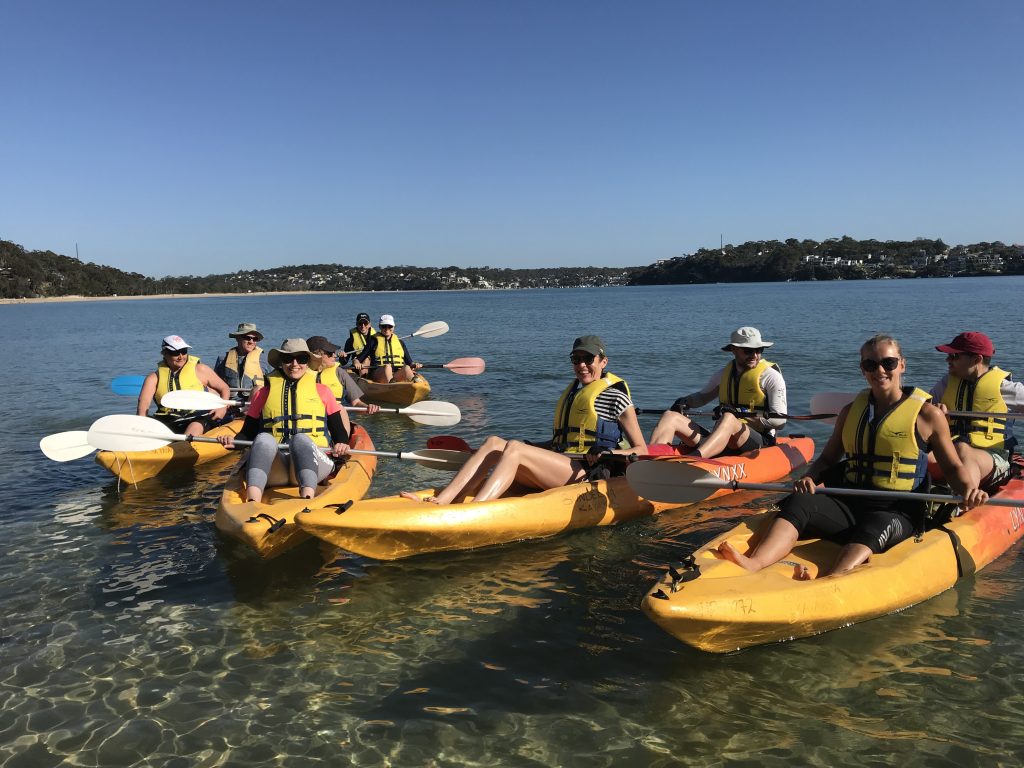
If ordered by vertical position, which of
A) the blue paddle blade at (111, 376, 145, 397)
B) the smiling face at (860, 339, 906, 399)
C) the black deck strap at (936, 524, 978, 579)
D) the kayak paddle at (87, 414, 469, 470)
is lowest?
the black deck strap at (936, 524, 978, 579)

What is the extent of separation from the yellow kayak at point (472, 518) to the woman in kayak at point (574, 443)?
0.16 metres

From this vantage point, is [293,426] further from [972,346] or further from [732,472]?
[972,346]

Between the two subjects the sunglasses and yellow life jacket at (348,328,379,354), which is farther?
yellow life jacket at (348,328,379,354)

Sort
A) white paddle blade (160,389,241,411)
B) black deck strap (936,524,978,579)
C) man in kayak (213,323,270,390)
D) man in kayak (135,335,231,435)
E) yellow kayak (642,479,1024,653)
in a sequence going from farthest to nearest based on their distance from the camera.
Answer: man in kayak (213,323,270,390) < man in kayak (135,335,231,435) < white paddle blade (160,389,241,411) < black deck strap (936,524,978,579) < yellow kayak (642,479,1024,653)

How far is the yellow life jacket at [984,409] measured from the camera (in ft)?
20.3

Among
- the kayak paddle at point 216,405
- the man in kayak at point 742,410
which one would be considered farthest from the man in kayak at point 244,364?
the man in kayak at point 742,410

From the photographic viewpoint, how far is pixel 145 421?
726cm

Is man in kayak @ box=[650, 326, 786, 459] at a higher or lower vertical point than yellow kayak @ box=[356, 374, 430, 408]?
higher

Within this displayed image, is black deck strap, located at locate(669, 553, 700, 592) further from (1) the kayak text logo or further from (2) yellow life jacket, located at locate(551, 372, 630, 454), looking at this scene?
(1) the kayak text logo

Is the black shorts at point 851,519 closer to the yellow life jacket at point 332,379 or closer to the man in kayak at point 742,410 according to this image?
the man in kayak at point 742,410

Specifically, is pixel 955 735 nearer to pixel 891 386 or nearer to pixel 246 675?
pixel 891 386

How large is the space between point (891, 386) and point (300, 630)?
3995 millimetres

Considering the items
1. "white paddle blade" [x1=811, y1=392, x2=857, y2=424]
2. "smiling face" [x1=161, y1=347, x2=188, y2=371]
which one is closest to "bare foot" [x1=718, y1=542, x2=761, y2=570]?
"white paddle blade" [x1=811, y1=392, x2=857, y2=424]

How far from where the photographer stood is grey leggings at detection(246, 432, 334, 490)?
5891 mm
